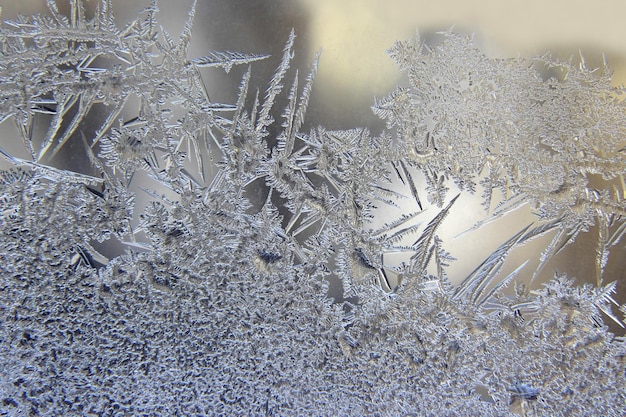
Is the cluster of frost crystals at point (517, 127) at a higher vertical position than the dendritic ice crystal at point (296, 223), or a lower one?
higher

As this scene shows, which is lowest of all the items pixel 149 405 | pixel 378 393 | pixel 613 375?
pixel 149 405

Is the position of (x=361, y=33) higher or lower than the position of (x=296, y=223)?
higher

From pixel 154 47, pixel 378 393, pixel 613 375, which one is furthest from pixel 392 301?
pixel 154 47

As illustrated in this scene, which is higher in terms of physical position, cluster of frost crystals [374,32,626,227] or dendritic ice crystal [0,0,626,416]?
cluster of frost crystals [374,32,626,227]

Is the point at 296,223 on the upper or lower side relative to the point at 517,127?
lower

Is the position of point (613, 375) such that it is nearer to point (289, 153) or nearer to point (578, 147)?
point (578, 147)

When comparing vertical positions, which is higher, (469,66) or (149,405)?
(469,66)
